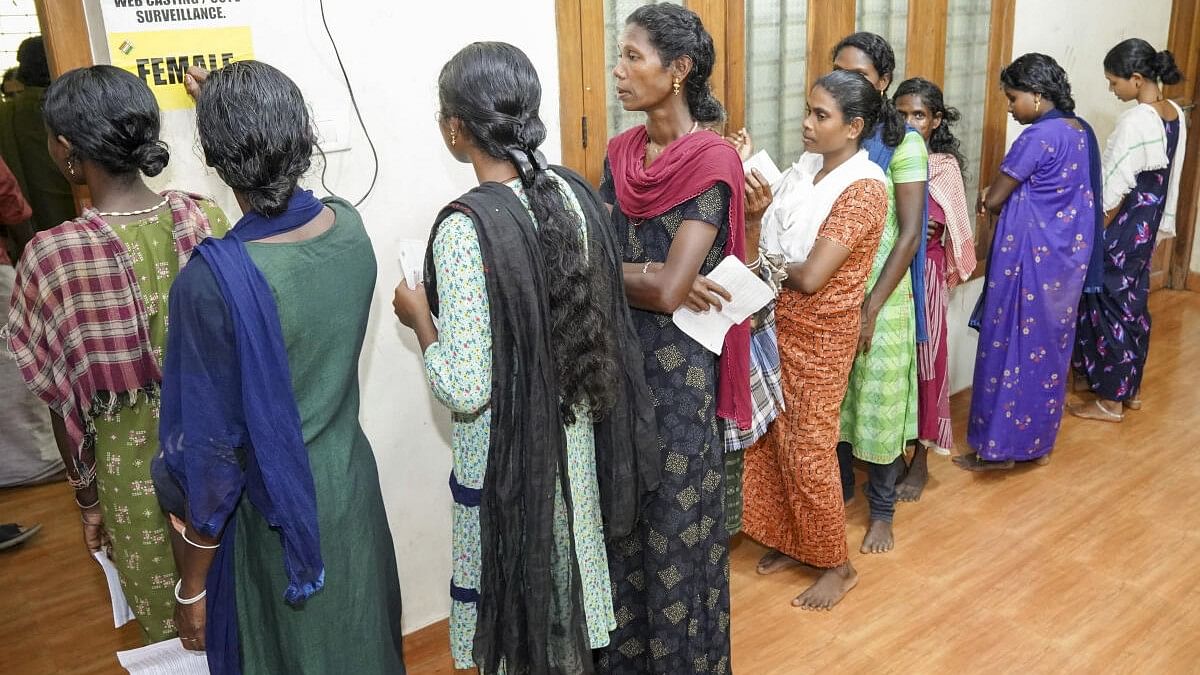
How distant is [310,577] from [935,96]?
2.73 m

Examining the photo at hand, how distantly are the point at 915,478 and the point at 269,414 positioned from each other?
9.08ft

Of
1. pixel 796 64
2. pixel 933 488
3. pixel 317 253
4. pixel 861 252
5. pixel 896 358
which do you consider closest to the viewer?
pixel 317 253

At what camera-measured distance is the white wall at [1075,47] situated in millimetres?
4215

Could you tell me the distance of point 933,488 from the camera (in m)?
3.60

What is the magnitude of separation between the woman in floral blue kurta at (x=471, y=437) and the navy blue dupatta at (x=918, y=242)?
1630mm

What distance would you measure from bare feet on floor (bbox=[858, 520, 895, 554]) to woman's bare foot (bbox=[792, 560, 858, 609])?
0.22 m

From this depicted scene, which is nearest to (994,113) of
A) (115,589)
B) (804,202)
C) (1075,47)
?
(1075,47)

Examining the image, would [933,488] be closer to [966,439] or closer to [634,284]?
[966,439]

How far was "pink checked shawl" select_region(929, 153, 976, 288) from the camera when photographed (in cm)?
330

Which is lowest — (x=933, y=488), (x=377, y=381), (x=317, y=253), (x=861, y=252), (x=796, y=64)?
(x=933, y=488)

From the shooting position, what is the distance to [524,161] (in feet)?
5.32

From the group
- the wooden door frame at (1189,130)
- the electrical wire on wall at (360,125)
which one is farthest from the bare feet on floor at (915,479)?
the wooden door frame at (1189,130)

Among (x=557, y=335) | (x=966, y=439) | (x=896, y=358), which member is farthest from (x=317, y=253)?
(x=966, y=439)

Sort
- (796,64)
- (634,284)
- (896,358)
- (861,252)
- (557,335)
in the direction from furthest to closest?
(796,64), (896,358), (861,252), (634,284), (557,335)
